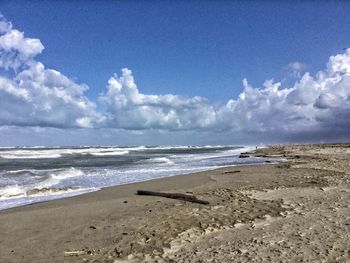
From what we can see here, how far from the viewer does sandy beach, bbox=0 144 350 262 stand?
612 centimetres

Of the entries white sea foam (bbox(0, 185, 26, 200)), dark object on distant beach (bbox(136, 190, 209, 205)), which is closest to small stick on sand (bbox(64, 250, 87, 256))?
dark object on distant beach (bbox(136, 190, 209, 205))

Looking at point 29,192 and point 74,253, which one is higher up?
point 29,192

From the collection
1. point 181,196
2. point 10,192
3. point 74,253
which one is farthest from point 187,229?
point 10,192

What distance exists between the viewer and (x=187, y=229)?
759 cm

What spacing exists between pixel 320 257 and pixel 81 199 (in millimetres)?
8850

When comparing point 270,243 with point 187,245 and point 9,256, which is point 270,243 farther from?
point 9,256

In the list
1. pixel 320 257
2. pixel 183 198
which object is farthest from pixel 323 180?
pixel 320 257

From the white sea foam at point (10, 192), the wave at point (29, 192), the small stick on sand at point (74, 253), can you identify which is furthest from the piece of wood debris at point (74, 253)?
the white sea foam at point (10, 192)

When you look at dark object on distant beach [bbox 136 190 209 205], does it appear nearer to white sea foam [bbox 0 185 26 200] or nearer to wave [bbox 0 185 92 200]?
wave [bbox 0 185 92 200]

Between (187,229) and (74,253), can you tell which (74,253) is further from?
(187,229)

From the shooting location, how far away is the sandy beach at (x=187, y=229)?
6115mm

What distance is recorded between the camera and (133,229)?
7797 millimetres

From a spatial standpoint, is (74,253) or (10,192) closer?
(74,253)

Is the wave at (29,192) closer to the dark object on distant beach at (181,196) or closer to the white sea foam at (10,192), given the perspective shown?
the white sea foam at (10,192)
